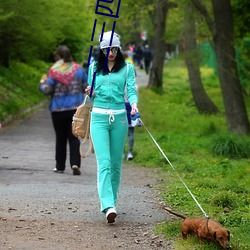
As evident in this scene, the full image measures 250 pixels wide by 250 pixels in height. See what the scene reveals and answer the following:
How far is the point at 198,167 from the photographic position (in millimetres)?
12055

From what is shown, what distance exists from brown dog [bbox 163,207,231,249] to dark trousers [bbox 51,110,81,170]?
5.04 metres

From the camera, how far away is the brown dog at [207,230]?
6.09 metres

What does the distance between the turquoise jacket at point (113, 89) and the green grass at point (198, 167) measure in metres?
1.30

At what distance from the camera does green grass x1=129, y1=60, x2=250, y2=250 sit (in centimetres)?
738

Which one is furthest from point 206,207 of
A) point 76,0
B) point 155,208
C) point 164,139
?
point 76,0

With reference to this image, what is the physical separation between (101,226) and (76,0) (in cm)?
1808

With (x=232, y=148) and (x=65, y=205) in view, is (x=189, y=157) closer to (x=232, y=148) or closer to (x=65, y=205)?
(x=232, y=148)

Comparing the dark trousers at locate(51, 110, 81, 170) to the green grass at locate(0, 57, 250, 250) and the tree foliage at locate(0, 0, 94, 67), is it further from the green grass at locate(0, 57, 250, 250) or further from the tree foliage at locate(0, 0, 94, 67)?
the tree foliage at locate(0, 0, 94, 67)

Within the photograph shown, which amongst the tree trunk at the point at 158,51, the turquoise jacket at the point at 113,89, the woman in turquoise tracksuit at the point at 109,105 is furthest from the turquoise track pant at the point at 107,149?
the tree trunk at the point at 158,51

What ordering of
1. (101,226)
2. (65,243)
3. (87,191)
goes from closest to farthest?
(65,243)
(101,226)
(87,191)

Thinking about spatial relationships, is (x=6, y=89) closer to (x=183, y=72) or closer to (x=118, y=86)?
(x=118, y=86)

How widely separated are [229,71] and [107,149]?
9.37 meters

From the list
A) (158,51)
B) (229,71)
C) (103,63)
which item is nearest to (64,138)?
(103,63)

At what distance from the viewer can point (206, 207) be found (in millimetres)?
8266
